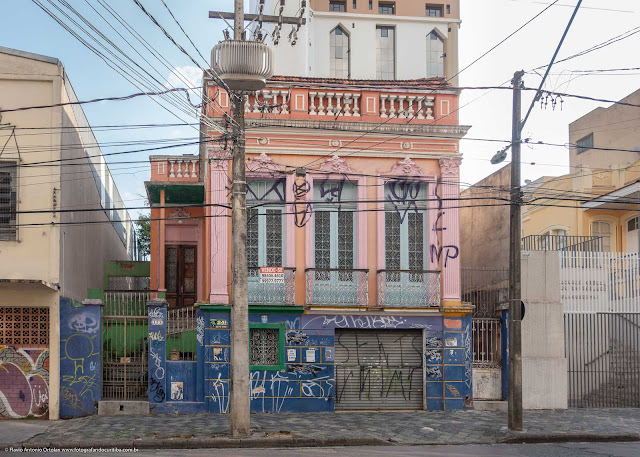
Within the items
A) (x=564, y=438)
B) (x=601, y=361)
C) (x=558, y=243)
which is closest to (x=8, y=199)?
(x=564, y=438)

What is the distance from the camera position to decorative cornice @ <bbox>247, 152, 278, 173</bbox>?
60.6 ft

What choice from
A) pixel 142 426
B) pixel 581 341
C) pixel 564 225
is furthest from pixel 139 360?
pixel 564 225

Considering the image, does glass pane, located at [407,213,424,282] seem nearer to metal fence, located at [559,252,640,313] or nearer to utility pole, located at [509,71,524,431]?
utility pole, located at [509,71,524,431]

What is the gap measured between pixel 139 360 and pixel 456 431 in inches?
281

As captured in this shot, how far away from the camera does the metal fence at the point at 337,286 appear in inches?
722

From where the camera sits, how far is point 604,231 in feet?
89.7

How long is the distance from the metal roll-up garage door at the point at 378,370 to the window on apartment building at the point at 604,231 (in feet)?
37.2

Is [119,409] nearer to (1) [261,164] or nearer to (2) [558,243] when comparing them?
(1) [261,164]

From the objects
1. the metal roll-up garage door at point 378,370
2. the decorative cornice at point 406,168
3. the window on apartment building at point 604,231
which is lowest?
the metal roll-up garage door at point 378,370

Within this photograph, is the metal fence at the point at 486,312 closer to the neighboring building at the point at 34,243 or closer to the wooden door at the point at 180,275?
the wooden door at the point at 180,275

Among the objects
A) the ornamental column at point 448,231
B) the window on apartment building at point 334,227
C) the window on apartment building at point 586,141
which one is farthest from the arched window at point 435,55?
the window on apartment building at point 334,227

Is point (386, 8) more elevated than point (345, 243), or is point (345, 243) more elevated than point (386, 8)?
point (386, 8)

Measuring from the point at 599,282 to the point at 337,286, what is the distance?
264 inches

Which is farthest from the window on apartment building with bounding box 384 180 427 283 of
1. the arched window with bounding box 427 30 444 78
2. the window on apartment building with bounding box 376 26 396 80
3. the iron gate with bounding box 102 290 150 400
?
the arched window with bounding box 427 30 444 78
